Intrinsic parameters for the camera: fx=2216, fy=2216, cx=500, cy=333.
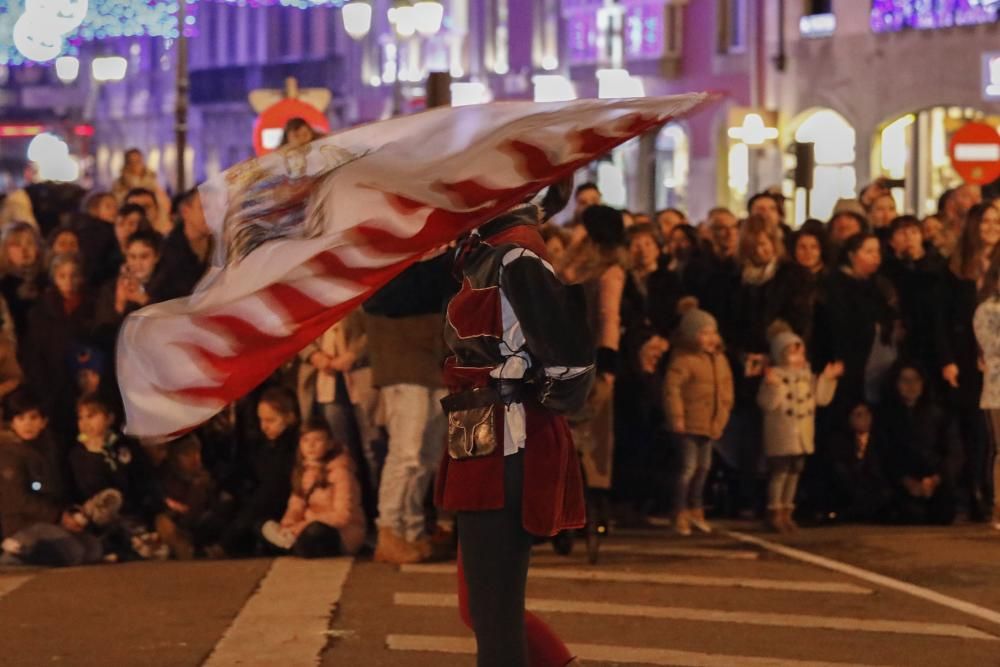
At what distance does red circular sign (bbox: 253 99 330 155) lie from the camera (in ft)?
67.9

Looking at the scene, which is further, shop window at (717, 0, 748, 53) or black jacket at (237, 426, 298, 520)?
shop window at (717, 0, 748, 53)

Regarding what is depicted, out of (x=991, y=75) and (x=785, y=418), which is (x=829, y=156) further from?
(x=785, y=418)

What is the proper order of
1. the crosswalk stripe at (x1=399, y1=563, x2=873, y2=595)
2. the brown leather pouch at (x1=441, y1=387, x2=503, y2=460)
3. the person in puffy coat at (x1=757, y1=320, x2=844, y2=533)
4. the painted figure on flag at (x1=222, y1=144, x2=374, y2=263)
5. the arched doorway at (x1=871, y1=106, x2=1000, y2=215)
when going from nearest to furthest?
the brown leather pouch at (x1=441, y1=387, x2=503, y2=460) < the painted figure on flag at (x1=222, y1=144, x2=374, y2=263) < the crosswalk stripe at (x1=399, y1=563, x2=873, y2=595) < the person in puffy coat at (x1=757, y1=320, x2=844, y2=533) < the arched doorway at (x1=871, y1=106, x2=1000, y2=215)

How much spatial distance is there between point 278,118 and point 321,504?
9.47 m

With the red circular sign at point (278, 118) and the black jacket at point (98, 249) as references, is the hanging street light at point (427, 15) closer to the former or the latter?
the red circular sign at point (278, 118)

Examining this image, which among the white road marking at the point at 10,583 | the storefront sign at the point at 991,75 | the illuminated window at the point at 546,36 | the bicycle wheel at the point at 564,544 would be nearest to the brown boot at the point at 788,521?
the bicycle wheel at the point at 564,544

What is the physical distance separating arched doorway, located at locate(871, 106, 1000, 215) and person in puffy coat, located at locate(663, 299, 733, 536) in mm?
18645

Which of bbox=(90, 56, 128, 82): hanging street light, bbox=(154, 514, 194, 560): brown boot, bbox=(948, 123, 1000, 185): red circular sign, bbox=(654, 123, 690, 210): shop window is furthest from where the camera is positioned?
bbox=(90, 56, 128, 82): hanging street light

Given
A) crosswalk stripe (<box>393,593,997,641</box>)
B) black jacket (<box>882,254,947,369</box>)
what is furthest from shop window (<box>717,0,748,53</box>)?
crosswalk stripe (<box>393,593,997,641</box>)

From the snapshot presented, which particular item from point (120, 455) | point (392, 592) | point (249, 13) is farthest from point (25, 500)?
point (249, 13)

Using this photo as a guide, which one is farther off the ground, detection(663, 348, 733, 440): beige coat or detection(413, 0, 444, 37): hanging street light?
detection(413, 0, 444, 37): hanging street light

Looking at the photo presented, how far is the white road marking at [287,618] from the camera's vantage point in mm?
8945

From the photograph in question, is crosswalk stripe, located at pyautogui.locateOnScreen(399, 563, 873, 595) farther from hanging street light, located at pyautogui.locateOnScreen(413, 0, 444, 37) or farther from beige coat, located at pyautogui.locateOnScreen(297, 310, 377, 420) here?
hanging street light, located at pyautogui.locateOnScreen(413, 0, 444, 37)

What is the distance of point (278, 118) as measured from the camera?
21109 millimetres
